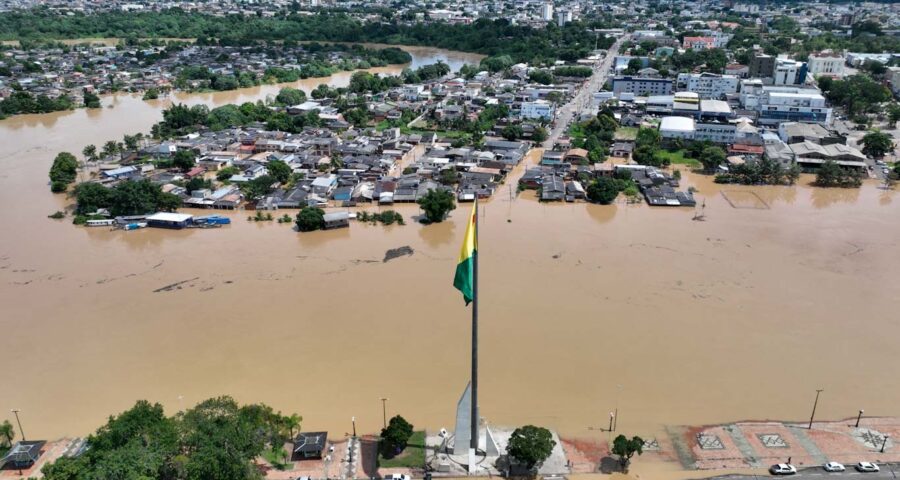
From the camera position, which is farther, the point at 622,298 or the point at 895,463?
the point at 622,298

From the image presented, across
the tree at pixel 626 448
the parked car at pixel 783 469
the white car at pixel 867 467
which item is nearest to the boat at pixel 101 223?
the tree at pixel 626 448

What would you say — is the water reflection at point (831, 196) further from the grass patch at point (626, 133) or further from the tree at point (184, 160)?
the tree at point (184, 160)

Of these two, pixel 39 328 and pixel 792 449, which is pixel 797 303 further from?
pixel 39 328

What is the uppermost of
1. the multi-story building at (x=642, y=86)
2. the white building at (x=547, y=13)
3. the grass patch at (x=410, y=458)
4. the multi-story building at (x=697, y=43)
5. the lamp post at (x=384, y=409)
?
the white building at (x=547, y=13)

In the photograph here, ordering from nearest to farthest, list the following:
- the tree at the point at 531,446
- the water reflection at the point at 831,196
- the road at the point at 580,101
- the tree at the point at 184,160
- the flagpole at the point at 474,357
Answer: the flagpole at the point at 474,357 < the tree at the point at 531,446 < the water reflection at the point at 831,196 < the tree at the point at 184,160 < the road at the point at 580,101

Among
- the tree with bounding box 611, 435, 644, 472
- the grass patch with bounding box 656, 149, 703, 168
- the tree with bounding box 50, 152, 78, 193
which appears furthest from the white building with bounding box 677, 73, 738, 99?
the tree with bounding box 50, 152, 78, 193

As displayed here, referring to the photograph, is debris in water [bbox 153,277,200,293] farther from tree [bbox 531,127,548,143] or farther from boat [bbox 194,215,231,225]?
tree [bbox 531,127,548,143]

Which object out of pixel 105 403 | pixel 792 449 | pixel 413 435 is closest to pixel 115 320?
pixel 105 403
